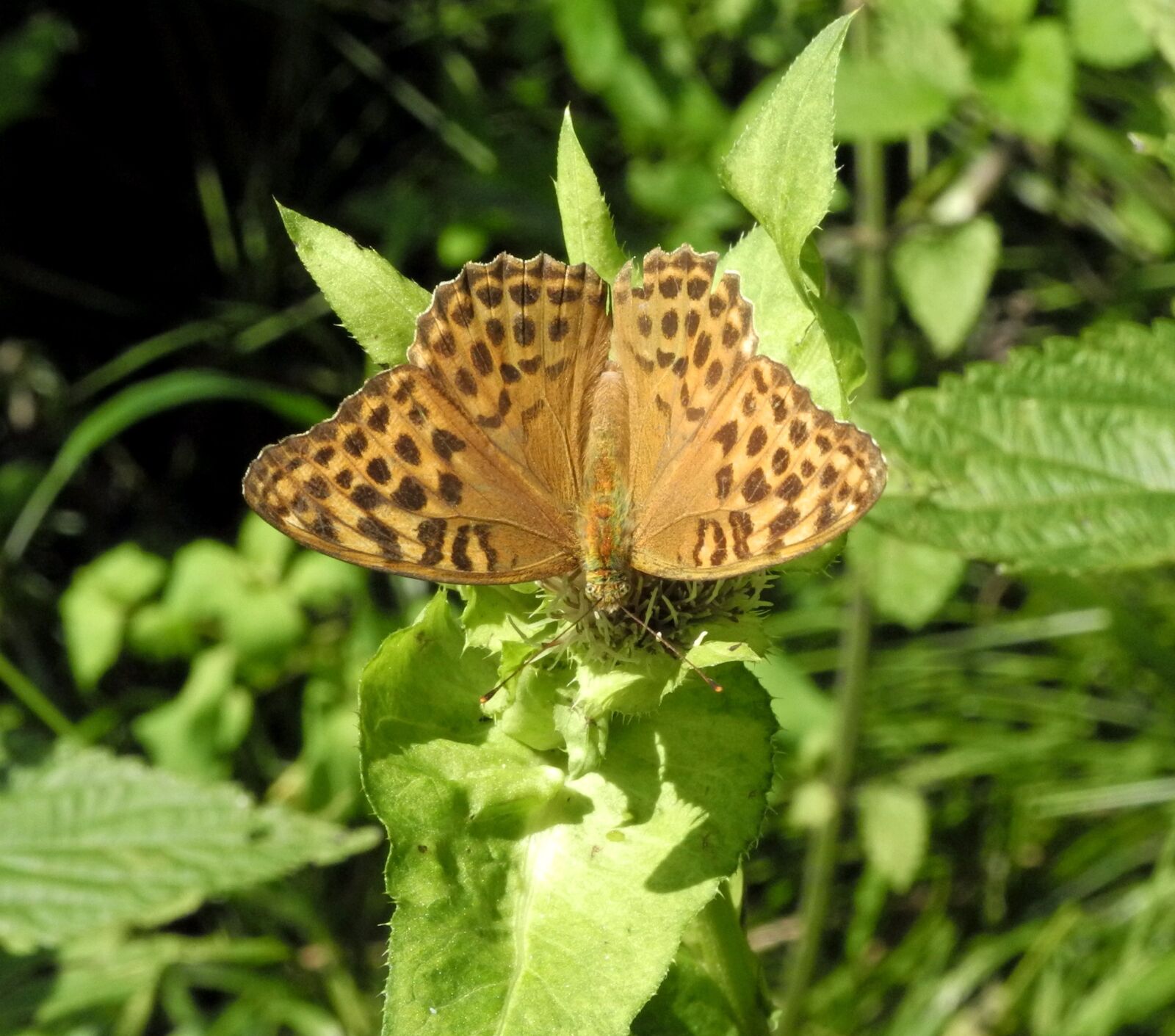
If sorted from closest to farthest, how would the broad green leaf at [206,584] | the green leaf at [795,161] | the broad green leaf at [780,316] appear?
the green leaf at [795,161] < the broad green leaf at [780,316] < the broad green leaf at [206,584]

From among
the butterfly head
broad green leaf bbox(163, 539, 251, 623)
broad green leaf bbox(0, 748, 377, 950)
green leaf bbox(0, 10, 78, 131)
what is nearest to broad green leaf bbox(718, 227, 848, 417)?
the butterfly head

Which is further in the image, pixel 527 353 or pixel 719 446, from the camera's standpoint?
pixel 527 353

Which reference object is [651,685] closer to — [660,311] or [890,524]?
[890,524]

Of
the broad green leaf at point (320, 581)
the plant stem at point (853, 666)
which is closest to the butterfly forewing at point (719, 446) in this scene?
the plant stem at point (853, 666)

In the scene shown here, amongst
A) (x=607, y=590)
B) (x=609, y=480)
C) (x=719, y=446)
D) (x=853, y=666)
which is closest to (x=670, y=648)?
(x=607, y=590)

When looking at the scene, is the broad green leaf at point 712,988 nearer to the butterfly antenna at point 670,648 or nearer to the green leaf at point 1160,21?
the butterfly antenna at point 670,648

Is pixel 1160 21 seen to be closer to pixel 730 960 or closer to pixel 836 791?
Answer: pixel 730 960
